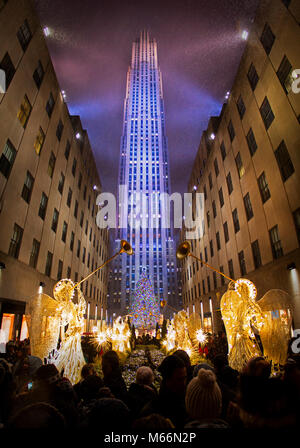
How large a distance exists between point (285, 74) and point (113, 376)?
1977cm

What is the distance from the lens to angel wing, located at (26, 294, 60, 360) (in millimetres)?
8469

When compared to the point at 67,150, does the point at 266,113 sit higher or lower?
lower

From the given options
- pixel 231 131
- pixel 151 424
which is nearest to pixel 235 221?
pixel 231 131

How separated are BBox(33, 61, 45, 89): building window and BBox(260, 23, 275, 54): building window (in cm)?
1855

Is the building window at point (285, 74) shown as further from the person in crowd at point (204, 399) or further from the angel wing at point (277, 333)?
the person in crowd at point (204, 399)

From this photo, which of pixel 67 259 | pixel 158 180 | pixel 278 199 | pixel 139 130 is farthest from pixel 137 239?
pixel 278 199

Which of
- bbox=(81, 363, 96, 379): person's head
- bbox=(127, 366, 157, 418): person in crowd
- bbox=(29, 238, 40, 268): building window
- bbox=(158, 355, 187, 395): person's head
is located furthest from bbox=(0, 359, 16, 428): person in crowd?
bbox=(29, 238, 40, 268): building window

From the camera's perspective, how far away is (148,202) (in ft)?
377

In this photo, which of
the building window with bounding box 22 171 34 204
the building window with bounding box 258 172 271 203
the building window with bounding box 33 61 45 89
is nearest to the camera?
the building window with bounding box 258 172 271 203

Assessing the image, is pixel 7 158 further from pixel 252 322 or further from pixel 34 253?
pixel 252 322

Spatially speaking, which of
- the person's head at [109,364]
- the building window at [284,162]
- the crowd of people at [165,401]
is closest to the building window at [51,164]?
the building window at [284,162]

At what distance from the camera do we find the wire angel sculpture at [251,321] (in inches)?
291

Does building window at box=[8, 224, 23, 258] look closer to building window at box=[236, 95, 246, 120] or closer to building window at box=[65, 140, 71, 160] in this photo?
building window at box=[65, 140, 71, 160]

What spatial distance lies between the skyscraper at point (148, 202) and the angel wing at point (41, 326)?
304 ft
